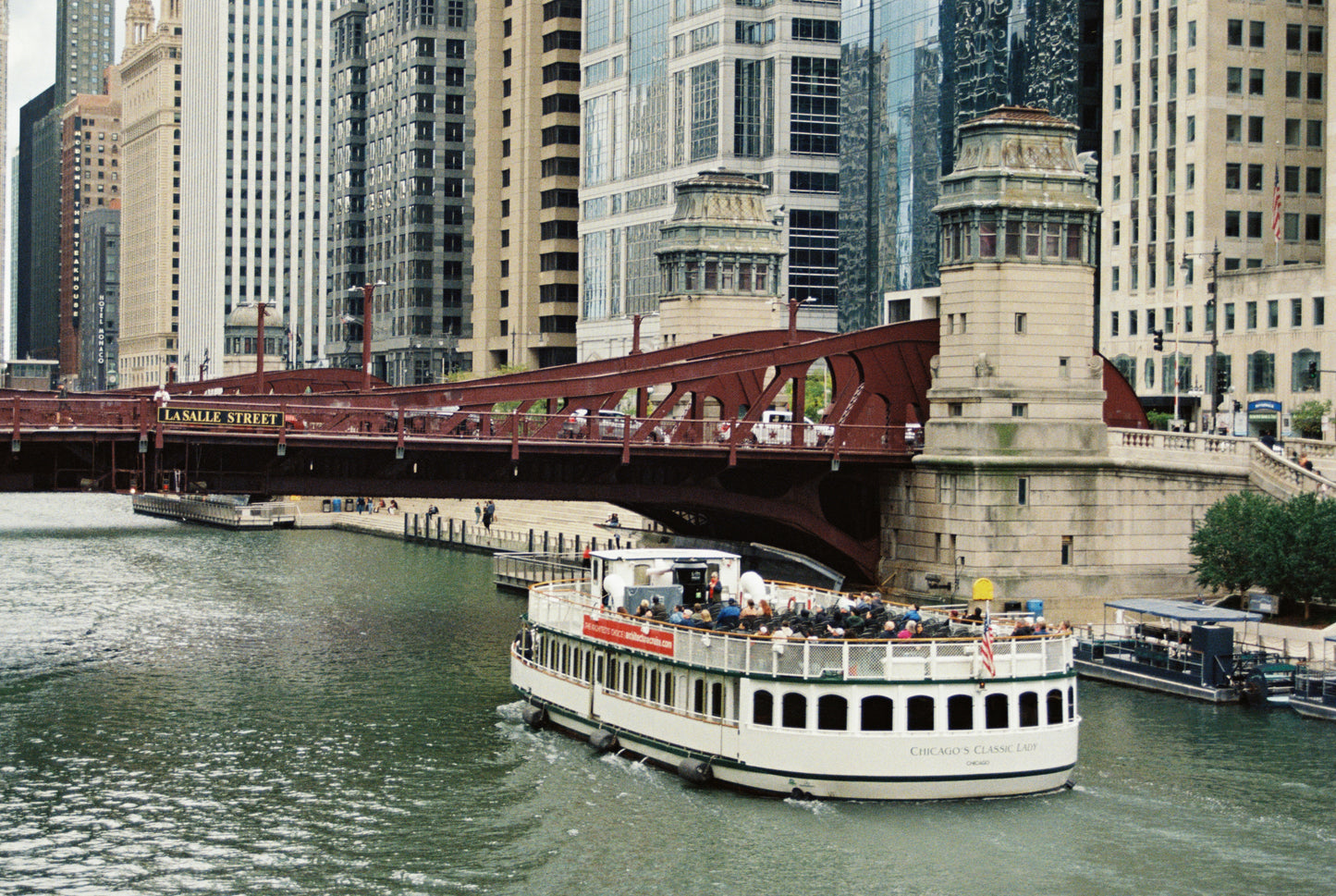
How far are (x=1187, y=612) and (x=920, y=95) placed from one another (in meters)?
78.0

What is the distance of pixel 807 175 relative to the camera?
151625 millimetres

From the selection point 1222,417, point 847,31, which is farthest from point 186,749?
point 847,31

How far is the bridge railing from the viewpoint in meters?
65.5

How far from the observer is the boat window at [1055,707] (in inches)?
1905

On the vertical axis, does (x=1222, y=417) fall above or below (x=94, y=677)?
above

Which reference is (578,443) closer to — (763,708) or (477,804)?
(763,708)

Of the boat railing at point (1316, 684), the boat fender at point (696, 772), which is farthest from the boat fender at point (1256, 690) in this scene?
the boat fender at point (696, 772)

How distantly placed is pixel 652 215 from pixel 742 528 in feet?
265

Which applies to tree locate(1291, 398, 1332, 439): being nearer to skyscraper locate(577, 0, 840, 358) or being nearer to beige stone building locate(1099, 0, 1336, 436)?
beige stone building locate(1099, 0, 1336, 436)

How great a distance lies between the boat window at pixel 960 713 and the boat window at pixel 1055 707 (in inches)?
87.0

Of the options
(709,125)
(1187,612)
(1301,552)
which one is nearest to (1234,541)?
(1301,552)

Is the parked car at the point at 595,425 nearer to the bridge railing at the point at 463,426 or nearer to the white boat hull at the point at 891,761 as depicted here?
the bridge railing at the point at 463,426

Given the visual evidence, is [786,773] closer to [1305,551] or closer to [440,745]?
[440,745]

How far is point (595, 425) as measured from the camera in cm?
7619
